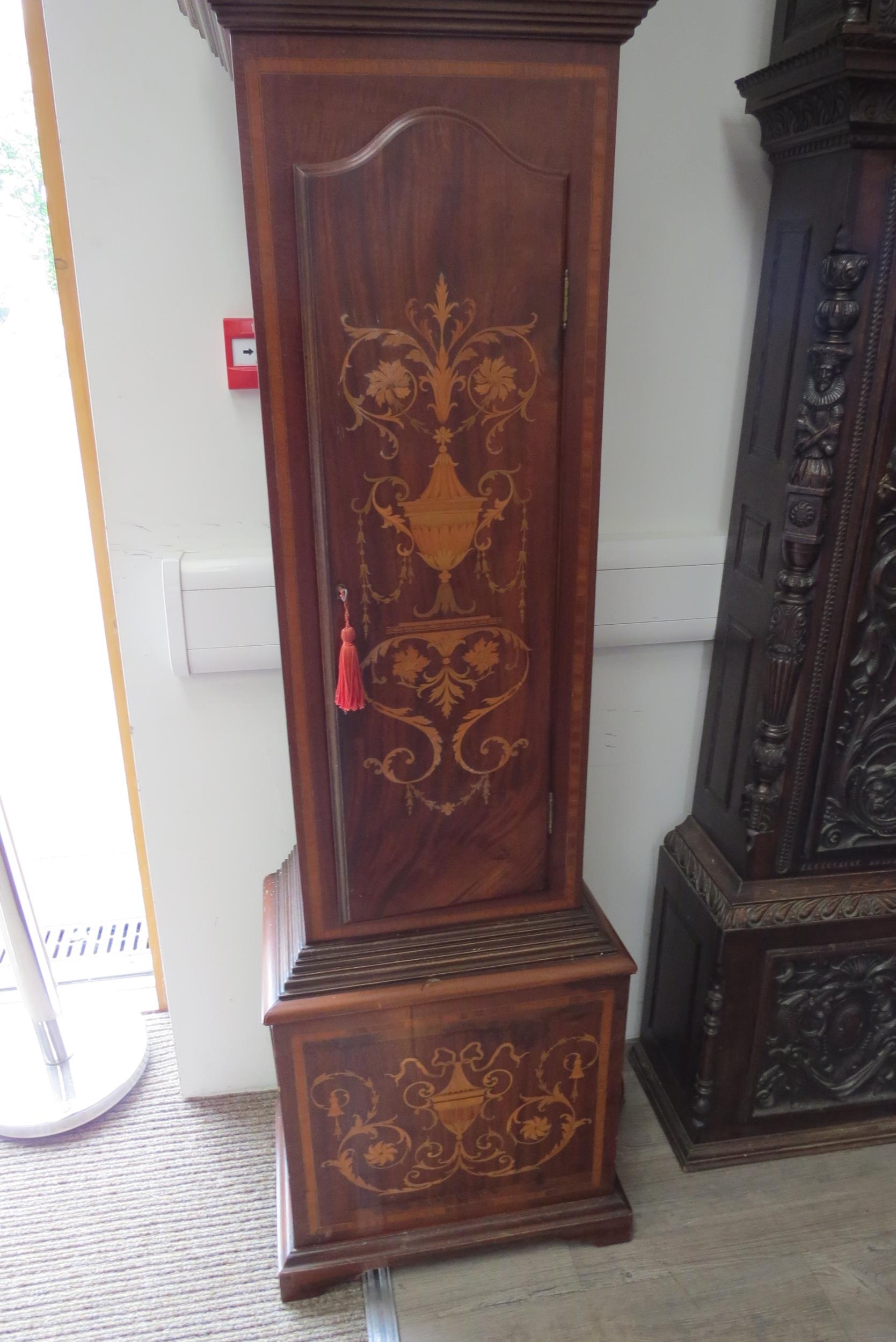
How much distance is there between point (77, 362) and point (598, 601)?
34.5 inches

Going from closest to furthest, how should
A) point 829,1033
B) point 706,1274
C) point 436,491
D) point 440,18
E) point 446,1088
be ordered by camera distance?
point 440,18, point 436,491, point 446,1088, point 706,1274, point 829,1033

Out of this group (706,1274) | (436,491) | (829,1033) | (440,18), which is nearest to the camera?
(440,18)

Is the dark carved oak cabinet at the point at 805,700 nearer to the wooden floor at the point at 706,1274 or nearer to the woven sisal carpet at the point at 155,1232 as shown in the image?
the wooden floor at the point at 706,1274

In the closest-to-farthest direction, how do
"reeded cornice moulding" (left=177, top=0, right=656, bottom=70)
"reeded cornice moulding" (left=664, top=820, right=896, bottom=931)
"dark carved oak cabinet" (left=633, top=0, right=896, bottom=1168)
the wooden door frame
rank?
"reeded cornice moulding" (left=177, top=0, right=656, bottom=70)
"dark carved oak cabinet" (left=633, top=0, right=896, bottom=1168)
the wooden door frame
"reeded cornice moulding" (left=664, top=820, right=896, bottom=931)

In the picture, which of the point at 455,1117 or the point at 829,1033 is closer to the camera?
the point at 455,1117

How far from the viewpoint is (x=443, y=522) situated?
3.40 feet

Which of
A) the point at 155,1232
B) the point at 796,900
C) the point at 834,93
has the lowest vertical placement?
the point at 155,1232

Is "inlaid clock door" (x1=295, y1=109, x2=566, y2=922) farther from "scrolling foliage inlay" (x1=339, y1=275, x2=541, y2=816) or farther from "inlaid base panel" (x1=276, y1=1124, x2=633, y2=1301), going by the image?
"inlaid base panel" (x1=276, y1=1124, x2=633, y2=1301)

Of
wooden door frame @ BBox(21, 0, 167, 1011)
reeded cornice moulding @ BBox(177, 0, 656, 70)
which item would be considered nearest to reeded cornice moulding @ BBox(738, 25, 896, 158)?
reeded cornice moulding @ BBox(177, 0, 656, 70)

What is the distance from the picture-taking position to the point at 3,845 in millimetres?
1527

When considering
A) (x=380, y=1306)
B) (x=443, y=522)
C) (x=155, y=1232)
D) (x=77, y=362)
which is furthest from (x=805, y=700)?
(x=155, y=1232)

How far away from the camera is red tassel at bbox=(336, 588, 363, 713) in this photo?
41.3 inches

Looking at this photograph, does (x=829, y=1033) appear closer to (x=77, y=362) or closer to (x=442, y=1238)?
(x=442, y=1238)

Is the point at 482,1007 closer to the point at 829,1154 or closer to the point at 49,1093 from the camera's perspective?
the point at 829,1154
